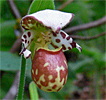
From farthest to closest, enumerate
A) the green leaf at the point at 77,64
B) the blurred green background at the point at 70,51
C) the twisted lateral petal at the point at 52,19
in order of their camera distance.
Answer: the green leaf at the point at 77,64
the blurred green background at the point at 70,51
the twisted lateral petal at the point at 52,19

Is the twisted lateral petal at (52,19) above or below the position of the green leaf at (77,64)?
above

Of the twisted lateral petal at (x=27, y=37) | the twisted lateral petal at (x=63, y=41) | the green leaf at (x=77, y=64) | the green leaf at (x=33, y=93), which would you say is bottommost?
the green leaf at (x=77, y=64)

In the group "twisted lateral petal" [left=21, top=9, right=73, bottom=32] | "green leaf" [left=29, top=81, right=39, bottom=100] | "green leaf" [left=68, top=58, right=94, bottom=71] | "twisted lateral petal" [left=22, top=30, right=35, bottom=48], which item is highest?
"twisted lateral petal" [left=21, top=9, right=73, bottom=32]

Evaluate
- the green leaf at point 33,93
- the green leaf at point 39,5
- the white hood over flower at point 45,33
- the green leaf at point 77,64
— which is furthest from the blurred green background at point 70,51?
the green leaf at point 39,5

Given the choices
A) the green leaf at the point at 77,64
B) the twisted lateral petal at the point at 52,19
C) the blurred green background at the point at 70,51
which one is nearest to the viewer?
the twisted lateral petal at the point at 52,19

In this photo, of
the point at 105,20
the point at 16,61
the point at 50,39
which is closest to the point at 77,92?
the point at 105,20

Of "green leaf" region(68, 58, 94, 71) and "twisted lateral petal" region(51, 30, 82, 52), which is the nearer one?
"twisted lateral petal" region(51, 30, 82, 52)

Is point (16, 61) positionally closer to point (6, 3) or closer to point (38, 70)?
point (38, 70)

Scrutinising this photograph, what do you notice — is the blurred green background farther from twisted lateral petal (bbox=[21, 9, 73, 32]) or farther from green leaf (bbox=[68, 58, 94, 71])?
twisted lateral petal (bbox=[21, 9, 73, 32])

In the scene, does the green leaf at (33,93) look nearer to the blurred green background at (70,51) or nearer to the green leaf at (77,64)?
the blurred green background at (70,51)

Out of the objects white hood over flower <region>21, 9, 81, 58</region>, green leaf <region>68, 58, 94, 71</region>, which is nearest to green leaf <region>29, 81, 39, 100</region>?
white hood over flower <region>21, 9, 81, 58</region>
